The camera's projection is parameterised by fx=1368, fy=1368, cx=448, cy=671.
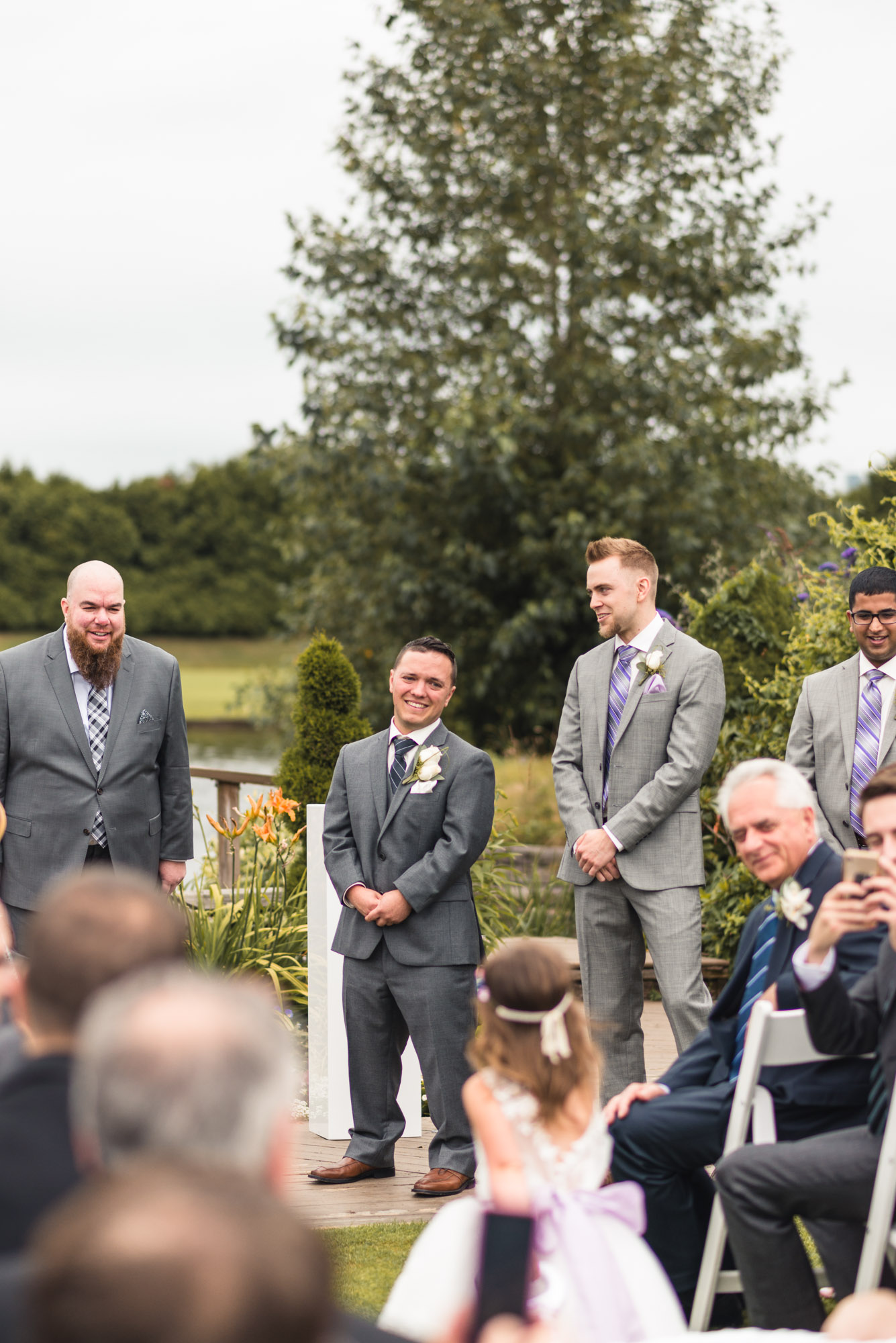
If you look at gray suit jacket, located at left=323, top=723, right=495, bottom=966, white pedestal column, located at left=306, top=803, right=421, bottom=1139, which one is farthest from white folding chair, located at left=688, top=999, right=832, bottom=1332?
white pedestal column, located at left=306, top=803, right=421, bottom=1139

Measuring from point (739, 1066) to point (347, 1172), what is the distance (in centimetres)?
184

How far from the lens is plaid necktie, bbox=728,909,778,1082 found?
10.6 feet

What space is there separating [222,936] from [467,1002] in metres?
1.92

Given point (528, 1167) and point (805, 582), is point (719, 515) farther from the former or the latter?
point (528, 1167)

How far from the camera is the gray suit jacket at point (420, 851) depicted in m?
4.55

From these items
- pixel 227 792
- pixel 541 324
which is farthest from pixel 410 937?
pixel 541 324

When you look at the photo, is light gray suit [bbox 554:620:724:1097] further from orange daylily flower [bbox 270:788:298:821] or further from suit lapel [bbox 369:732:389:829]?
orange daylily flower [bbox 270:788:298:821]

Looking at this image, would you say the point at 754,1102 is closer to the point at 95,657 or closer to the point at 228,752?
the point at 95,657

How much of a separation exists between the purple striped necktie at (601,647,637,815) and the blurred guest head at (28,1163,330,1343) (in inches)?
148

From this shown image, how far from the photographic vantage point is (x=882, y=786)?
9.59 ft

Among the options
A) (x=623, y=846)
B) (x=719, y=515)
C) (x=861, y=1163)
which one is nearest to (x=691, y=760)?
(x=623, y=846)

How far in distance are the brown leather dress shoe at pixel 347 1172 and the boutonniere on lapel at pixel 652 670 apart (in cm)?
189

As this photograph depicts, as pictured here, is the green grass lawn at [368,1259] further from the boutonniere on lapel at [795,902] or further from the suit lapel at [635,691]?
the suit lapel at [635,691]

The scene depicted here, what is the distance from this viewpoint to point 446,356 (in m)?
13.2
